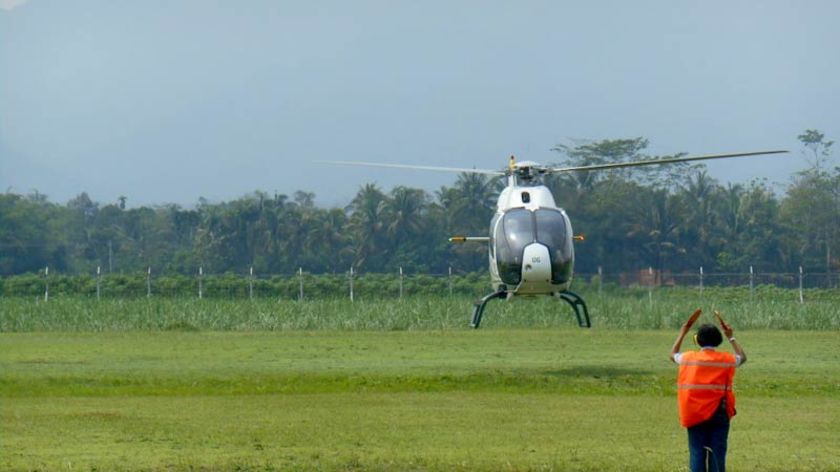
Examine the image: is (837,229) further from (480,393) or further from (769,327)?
(480,393)

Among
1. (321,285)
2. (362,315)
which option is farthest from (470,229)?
(362,315)

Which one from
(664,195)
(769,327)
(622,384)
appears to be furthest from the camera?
(664,195)

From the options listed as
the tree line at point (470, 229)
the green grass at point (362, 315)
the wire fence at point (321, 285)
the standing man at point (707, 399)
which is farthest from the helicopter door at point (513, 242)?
the tree line at point (470, 229)

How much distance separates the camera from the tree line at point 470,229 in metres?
68.6

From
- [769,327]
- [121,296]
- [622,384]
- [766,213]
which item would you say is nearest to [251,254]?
[121,296]

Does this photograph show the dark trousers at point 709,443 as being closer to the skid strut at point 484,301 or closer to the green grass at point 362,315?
the skid strut at point 484,301

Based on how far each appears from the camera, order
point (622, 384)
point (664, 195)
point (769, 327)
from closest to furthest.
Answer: point (622, 384) → point (769, 327) → point (664, 195)

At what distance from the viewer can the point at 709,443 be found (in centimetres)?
1090

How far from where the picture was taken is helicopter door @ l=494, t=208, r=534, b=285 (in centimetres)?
2666

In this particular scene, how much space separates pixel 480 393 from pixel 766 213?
57190 mm

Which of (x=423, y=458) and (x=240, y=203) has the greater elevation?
(x=240, y=203)

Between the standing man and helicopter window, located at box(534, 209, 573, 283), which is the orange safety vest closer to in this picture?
the standing man

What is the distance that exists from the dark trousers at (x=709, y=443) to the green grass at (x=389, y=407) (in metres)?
1.78

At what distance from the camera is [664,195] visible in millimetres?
71000
